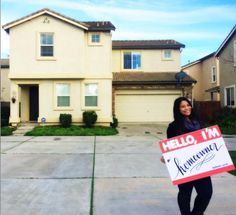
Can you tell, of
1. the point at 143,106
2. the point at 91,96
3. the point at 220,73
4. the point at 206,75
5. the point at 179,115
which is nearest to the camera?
the point at 179,115

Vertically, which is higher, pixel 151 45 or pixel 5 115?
pixel 151 45

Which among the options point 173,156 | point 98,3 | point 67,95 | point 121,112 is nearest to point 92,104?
point 67,95

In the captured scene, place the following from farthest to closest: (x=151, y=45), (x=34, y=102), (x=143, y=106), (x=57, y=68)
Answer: (x=151, y=45) → (x=143, y=106) → (x=34, y=102) → (x=57, y=68)

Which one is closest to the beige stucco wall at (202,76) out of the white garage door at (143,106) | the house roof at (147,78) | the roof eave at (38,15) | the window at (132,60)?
the house roof at (147,78)

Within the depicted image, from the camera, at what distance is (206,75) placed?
33.3 m

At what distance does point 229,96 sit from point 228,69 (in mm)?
1887

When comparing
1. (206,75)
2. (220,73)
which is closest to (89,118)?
(220,73)

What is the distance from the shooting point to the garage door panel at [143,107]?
2505 cm

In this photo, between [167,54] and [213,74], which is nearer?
[167,54]

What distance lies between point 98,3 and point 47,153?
5.35 meters

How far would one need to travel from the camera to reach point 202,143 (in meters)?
4.75

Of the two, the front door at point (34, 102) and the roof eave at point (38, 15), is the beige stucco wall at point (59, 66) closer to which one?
the roof eave at point (38, 15)

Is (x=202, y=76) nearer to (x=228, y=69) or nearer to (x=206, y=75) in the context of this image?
(x=206, y=75)

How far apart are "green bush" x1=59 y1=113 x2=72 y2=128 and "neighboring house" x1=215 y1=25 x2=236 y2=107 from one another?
37.1 feet
